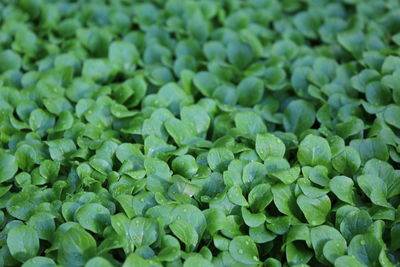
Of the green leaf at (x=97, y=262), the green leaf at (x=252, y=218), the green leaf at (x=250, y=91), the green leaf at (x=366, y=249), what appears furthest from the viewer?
the green leaf at (x=250, y=91)

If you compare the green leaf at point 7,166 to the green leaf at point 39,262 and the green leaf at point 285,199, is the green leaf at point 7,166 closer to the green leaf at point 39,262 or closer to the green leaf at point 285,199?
the green leaf at point 39,262

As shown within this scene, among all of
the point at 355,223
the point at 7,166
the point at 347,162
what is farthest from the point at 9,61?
the point at 355,223

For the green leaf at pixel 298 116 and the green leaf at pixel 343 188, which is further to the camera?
the green leaf at pixel 298 116

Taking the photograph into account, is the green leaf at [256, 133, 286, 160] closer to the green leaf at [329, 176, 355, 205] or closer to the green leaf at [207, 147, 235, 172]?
the green leaf at [207, 147, 235, 172]

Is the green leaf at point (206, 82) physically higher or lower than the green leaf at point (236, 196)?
higher

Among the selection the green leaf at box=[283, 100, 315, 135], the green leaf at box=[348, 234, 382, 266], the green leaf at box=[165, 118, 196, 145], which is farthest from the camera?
the green leaf at box=[283, 100, 315, 135]

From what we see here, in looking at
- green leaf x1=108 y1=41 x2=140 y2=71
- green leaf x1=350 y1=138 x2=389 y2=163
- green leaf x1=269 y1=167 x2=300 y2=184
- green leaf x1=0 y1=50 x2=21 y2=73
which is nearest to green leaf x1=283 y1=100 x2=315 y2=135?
green leaf x1=350 y1=138 x2=389 y2=163

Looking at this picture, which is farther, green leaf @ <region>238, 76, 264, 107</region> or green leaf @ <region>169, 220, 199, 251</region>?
green leaf @ <region>238, 76, 264, 107</region>

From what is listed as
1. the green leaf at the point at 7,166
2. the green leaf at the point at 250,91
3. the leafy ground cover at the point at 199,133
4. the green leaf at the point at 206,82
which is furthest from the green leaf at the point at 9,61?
the green leaf at the point at 250,91

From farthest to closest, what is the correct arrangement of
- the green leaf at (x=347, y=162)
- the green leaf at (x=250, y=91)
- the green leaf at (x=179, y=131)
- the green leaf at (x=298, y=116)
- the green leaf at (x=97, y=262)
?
the green leaf at (x=250, y=91), the green leaf at (x=298, y=116), the green leaf at (x=179, y=131), the green leaf at (x=347, y=162), the green leaf at (x=97, y=262)
